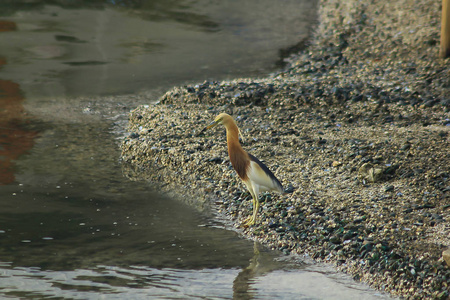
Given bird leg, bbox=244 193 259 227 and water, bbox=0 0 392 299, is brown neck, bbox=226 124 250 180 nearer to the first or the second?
bird leg, bbox=244 193 259 227

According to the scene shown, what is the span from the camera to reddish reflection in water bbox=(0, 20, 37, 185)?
734cm

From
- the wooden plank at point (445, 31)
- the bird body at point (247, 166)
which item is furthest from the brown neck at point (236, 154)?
the wooden plank at point (445, 31)

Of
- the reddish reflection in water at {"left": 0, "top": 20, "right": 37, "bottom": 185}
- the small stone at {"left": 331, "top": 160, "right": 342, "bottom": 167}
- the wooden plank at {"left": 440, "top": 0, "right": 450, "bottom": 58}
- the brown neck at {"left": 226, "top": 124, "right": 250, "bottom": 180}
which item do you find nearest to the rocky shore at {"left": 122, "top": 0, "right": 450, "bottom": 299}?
the small stone at {"left": 331, "top": 160, "right": 342, "bottom": 167}

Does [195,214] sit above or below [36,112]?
below

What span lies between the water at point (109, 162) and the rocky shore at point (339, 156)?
0.31m

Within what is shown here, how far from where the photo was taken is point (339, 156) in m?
6.78

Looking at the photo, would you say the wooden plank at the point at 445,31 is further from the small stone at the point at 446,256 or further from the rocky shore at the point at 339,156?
the small stone at the point at 446,256

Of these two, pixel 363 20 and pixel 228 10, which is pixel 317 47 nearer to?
pixel 363 20

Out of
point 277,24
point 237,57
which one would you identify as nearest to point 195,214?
point 237,57

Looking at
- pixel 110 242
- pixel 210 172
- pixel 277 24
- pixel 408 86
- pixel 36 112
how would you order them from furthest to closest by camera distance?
1. pixel 277 24
2. pixel 36 112
3. pixel 408 86
4. pixel 210 172
5. pixel 110 242

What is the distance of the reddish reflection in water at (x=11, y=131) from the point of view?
7.34 metres

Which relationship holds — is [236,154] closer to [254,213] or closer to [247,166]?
[247,166]

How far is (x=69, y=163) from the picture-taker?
24.6ft

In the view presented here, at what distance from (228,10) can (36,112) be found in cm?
819
